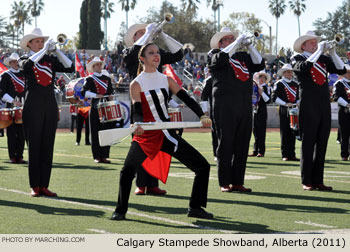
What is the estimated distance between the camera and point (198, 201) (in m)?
7.54

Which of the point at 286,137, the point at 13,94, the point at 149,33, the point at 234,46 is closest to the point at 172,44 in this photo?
the point at 149,33

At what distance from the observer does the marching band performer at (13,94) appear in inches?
551

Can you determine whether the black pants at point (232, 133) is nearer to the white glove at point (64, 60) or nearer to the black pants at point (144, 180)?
the black pants at point (144, 180)

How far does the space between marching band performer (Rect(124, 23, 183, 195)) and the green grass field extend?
310mm

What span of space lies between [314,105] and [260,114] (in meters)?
7.13

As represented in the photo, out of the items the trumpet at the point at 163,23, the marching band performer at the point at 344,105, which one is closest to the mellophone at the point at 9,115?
the trumpet at the point at 163,23

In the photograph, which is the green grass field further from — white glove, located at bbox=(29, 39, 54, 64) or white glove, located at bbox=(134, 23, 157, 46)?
white glove, located at bbox=(134, 23, 157, 46)

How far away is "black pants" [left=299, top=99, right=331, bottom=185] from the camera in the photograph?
9812mm

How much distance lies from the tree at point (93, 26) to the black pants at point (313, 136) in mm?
59564

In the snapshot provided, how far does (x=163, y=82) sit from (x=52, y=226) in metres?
1.82

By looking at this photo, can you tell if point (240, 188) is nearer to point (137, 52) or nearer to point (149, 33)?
point (137, 52)

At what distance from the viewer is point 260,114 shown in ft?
55.5

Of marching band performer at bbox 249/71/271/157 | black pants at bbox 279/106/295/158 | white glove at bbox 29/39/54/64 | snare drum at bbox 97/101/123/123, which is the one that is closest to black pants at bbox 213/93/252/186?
white glove at bbox 29/39/54/64

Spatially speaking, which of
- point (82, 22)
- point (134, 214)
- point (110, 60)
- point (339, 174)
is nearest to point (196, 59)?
point (110, 60)
